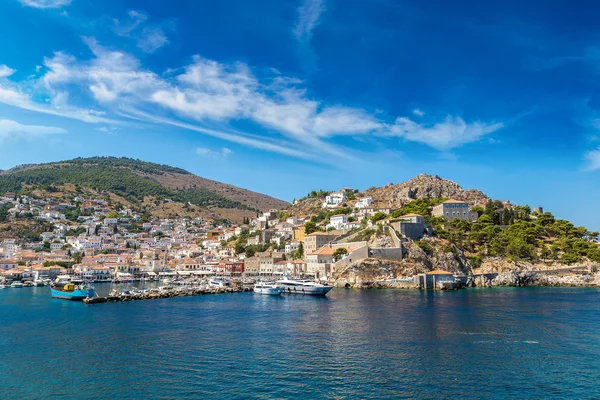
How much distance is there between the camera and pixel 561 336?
21094 millimetres

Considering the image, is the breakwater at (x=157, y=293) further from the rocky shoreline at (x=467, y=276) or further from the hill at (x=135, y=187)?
the hill at (x=135, y=187)

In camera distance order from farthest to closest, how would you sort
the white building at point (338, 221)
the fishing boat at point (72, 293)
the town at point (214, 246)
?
the white building at point (338, 221)
the town at point (214, 246)
the fishing boat at point (72, 293)

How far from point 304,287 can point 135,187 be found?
4440 inches

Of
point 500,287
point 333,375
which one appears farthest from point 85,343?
point 500,287

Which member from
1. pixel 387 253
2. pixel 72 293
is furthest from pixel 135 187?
pixel 387 253

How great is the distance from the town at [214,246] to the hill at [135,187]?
77.1 ft

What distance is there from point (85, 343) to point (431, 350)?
611 inches

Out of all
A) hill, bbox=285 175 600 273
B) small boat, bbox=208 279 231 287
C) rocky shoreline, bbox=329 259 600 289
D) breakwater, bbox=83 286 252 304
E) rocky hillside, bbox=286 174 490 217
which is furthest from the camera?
rocky hillside, bbox=286 174 490 217

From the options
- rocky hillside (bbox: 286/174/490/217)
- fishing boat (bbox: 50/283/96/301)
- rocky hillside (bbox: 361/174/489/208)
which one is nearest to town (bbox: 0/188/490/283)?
rocky hillside (bbox: 286/174/490/217)

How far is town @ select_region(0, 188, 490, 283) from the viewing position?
175 feet

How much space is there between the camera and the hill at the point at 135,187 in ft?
412

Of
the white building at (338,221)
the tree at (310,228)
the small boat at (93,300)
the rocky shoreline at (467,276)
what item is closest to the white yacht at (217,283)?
the rocky shoreline at (467,276)

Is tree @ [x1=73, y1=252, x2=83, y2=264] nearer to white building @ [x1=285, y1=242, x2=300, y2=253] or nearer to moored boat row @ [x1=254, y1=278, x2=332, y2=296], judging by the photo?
white building @ [x1=285, y1=242, x2=300, y2=253]

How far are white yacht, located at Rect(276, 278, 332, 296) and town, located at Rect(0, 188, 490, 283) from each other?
749 centimetres
